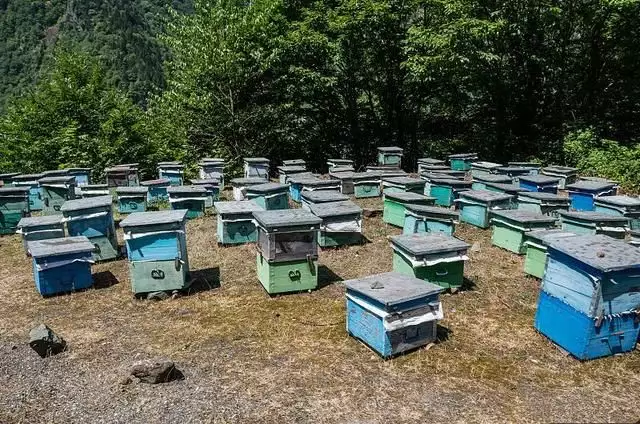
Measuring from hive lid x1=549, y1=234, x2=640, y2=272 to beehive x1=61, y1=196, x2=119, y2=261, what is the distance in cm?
785

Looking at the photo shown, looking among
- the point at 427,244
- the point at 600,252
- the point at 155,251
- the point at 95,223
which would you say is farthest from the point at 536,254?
the point at 95,223

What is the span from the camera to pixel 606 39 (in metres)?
21.5

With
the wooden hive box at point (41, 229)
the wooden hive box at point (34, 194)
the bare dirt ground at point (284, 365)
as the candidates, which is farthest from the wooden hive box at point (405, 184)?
the wooden hive box at point (34, 194)

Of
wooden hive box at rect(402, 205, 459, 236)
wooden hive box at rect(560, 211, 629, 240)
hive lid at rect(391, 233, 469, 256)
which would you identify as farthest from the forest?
hive lid at rect(391, 233, 469, 256)

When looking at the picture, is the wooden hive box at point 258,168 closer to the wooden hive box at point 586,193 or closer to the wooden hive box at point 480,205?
the wooden hive box at point 480,205

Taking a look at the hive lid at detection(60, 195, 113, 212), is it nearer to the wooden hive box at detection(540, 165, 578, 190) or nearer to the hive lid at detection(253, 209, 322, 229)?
the hive lid at detection(253, 209, 322, 229)

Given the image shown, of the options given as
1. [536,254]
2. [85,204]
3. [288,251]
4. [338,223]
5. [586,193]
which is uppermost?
[85,204]

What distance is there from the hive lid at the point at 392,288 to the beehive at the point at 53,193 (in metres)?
9.42

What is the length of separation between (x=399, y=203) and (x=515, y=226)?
2881 millimetres

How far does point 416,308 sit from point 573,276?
194cm

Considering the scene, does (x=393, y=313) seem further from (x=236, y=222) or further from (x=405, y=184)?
(x=405, y=184)

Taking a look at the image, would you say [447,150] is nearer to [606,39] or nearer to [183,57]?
[606,39]

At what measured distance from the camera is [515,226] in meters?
9.74

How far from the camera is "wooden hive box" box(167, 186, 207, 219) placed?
12.1 m
